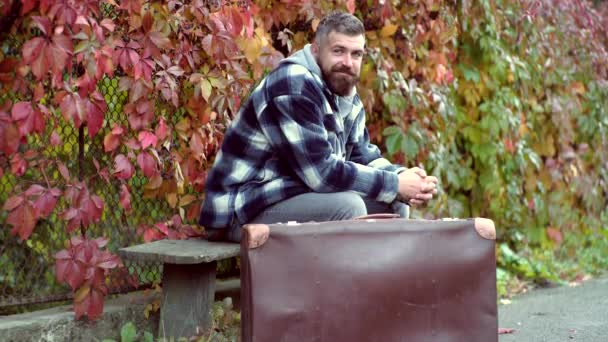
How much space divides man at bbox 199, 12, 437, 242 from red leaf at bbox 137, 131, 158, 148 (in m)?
0.25

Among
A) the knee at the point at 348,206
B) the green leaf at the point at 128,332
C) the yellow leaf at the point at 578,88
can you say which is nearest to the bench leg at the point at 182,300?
the green leaf at the point at 128,332

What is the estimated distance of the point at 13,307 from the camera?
12.0 feet

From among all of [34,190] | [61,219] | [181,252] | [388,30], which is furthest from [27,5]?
[388,30]

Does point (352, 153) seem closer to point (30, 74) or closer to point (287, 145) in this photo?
point (287, 145)

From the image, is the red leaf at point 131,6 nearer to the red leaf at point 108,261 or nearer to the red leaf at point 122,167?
the red leaf at point 122,167

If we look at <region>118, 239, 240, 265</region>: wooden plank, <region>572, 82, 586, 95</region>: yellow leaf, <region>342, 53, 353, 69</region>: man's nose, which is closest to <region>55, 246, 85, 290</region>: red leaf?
<region>118, 239, 240, 265</region>: wooden plank

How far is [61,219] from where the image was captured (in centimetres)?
349

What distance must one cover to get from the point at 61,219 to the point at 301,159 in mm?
935

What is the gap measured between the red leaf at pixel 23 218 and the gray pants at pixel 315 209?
2.40 feet

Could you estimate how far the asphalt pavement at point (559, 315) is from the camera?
4.09m

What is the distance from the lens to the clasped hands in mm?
3580

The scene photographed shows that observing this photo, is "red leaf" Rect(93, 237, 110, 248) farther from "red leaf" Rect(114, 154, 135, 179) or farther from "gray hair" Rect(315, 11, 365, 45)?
"gray hair" Rect(315, 11, 365, 45)

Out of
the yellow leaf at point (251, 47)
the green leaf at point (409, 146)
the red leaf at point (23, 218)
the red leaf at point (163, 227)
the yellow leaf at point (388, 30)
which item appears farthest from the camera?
the green leaf at point (409, 146)

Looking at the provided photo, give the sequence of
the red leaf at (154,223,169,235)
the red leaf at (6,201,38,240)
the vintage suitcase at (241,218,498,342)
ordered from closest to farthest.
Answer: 1. the vintage suitcase at (241,218,498,342)
2. the red leaf at (6,201,38,240)
3. the red leaf at (154,223,169,235)
